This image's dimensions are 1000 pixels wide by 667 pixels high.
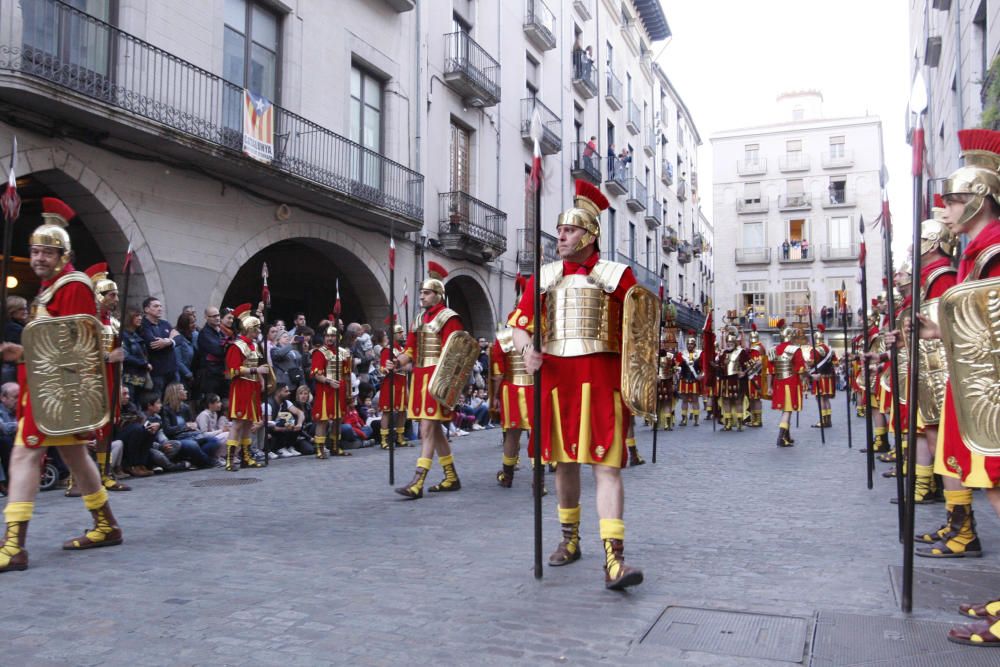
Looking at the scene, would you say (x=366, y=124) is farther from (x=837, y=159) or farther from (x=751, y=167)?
(x=837, y=159)

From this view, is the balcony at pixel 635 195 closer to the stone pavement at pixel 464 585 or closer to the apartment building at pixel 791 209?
the apartment building at pixel 791 209

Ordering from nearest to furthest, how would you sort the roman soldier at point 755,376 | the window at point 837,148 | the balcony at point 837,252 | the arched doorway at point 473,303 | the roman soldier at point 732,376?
the roman soldier at point 732,376, the roman soldier at point 755,376, the arched doorway at point 473,303, the balcony at point 837,252, the window at point 837,148

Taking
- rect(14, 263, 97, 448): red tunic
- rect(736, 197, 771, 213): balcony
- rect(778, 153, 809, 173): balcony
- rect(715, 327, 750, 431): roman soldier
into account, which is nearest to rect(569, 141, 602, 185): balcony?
rect(715, 327, 750, 431): roman soldier

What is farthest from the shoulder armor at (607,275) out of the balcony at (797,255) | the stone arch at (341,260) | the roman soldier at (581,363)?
the balcony at (797,255)

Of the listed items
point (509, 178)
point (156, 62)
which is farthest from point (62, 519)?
point (509, 178)

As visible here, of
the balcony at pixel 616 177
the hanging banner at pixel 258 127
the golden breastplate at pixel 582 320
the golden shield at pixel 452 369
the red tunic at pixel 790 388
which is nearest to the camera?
the golden breastplate at pixel 582 320

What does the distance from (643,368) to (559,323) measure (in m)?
0.55

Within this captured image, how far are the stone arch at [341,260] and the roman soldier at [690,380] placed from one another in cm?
679

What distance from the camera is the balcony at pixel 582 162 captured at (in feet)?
97.8

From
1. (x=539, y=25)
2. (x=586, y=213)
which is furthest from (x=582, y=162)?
(x=586, y=213)

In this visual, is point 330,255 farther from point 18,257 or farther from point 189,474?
point 189,474

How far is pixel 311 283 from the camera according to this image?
2014 cm

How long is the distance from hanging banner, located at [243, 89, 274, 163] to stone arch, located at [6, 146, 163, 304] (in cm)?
221

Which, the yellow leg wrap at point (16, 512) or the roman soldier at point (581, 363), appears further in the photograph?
the yellow leg wrap at point (16, 512)
